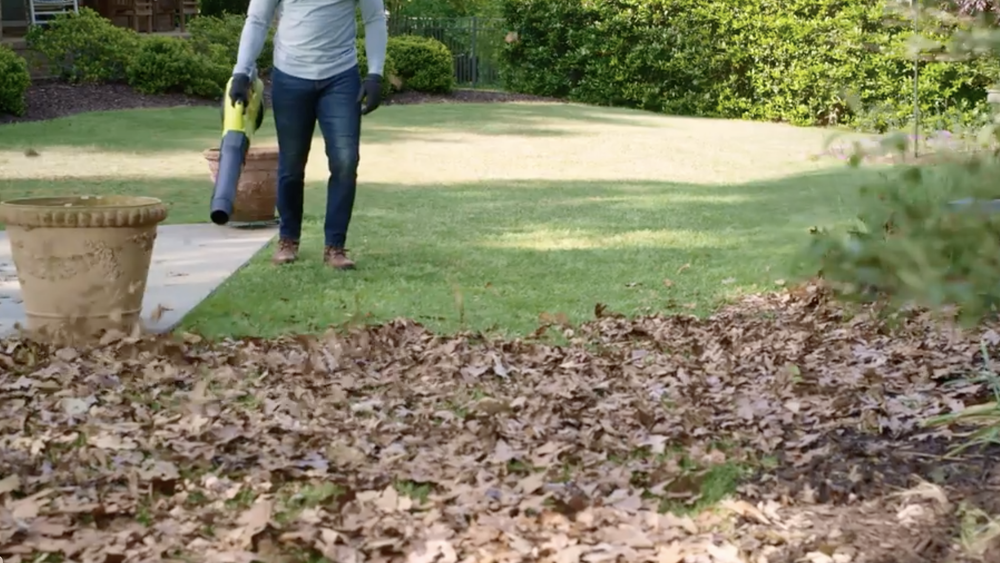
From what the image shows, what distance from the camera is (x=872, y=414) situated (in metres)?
4.38

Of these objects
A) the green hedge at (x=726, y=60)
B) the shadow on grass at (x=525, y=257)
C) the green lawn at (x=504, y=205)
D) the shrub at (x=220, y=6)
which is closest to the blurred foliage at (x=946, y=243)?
the shadow on grass at (x=525, y=257)

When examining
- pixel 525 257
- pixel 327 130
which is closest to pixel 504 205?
pixel 525 257

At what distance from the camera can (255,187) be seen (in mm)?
9078

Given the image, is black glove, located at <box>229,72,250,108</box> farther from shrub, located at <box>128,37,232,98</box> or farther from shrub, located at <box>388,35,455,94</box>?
shrub, located at <box>388,35,455,94</box>

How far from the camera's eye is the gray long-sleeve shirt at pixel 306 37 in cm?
726

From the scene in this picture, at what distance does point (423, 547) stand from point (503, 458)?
0.75 metres

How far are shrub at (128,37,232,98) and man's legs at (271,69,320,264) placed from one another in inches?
525

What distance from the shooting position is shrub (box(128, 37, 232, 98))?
2027cm

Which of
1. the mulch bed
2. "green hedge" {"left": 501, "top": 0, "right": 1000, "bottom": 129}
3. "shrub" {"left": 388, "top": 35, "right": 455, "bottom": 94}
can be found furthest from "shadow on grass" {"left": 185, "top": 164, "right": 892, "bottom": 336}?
"shrub" {"left": 388, "top": 35, "right": 455, "bottom": 94}

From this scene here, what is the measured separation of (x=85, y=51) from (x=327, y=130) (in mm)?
14798

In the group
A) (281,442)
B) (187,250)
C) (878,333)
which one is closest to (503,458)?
(281,442)

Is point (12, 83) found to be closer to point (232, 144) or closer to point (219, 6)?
point (232, 144)

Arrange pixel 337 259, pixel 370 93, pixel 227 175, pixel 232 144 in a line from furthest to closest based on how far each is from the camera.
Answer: pixel 337 259 → pixel 370 93 → pixel 232 144 → pixel 227 175

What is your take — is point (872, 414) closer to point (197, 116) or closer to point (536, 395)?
point (536, 395)
